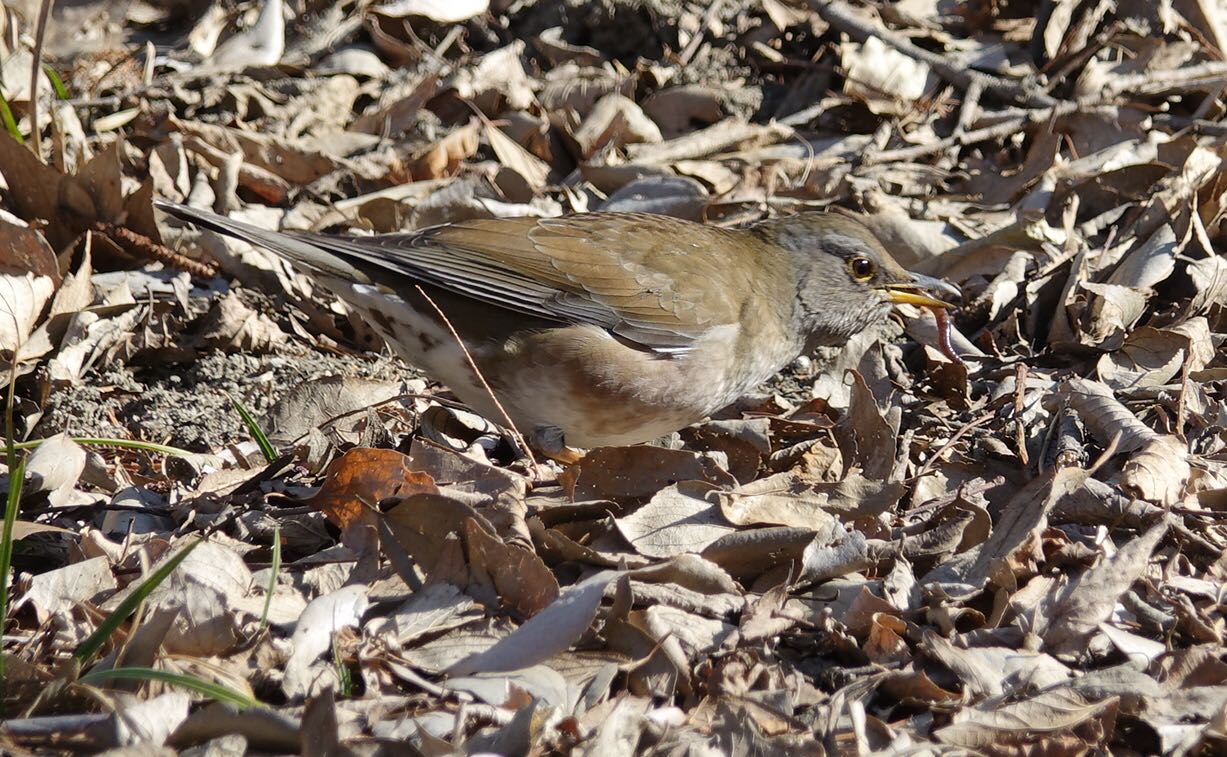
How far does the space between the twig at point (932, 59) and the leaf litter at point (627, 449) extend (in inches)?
1.0

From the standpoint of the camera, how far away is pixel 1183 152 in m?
6.34

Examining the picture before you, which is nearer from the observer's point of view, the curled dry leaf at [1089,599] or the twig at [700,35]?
the curled dry leaf at [1089,599]

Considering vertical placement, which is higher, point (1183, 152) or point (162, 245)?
point (1183, 152)

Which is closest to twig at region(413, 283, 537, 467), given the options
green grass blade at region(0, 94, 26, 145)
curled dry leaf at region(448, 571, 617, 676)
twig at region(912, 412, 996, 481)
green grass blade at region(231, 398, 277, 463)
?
green grass blade at region(231, 398, 277, 463)

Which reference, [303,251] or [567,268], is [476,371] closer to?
[567,268]

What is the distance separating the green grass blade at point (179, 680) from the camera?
297cm

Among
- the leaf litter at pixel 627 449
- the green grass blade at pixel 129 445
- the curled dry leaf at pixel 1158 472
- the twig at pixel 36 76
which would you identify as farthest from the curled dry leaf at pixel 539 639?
the twig at pixel 36 76

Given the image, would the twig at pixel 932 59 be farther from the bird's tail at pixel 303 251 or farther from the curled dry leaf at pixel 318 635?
the curled dry leaf at pixel 318 635

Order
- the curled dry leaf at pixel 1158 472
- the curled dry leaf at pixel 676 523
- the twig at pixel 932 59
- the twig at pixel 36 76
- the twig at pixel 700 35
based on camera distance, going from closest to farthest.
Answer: the curled dry leaf at pixel 676 523, the curled dry leaf at pixel 1158 472, the twig at pixel 36 76, the twig at pixel 932 59, the twig at pixel 700 35

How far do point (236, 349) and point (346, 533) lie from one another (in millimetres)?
1946

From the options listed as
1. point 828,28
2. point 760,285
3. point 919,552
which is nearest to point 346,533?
point 919,552

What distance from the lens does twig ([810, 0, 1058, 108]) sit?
23.7 feet

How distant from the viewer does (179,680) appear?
2.97m

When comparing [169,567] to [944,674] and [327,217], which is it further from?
[327,217]
